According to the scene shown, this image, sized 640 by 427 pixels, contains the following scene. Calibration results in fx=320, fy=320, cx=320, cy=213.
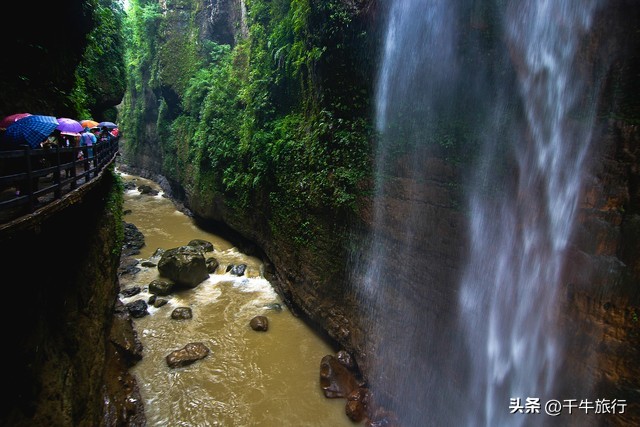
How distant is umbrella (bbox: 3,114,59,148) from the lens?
4.40 meters

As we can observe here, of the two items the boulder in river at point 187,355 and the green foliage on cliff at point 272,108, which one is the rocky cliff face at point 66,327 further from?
the green foliage on cliff at point 272,108

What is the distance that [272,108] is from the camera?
1332 centimetres

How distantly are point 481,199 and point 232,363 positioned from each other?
26.3 ft

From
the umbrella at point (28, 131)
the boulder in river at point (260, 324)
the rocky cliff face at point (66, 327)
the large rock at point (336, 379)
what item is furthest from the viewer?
the boulder in river at point (260, 324)

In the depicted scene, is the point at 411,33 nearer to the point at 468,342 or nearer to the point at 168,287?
the point at 468,342

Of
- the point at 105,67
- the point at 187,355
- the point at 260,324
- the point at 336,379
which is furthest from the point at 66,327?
the point at 105,67

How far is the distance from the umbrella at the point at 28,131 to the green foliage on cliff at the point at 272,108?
6.38 m

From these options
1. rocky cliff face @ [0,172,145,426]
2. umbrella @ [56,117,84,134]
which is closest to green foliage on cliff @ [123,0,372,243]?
rocky cliff face @ [0,172,145,426]

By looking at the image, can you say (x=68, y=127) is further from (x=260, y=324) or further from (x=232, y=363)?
(x=260, y=324)

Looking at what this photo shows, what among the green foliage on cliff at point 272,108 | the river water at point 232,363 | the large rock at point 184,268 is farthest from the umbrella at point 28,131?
the large rock at point 184,268

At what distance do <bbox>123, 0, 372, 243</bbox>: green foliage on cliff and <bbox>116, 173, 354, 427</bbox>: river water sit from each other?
3232 millimetres

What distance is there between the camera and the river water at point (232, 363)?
776cm

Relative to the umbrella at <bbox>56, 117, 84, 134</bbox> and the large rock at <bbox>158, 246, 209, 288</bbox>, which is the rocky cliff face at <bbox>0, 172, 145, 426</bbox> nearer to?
the umbrella at <bbox>56, 117, 84, 134</bbox>

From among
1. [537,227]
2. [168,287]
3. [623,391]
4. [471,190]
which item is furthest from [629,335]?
[168,287]
